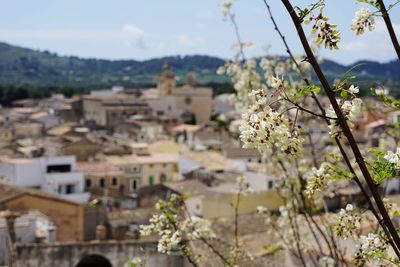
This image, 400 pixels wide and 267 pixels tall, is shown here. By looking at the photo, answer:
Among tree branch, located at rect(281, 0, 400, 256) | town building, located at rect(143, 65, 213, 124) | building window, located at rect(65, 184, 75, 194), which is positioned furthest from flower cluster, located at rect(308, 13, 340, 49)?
town building, located at rect(143, 65, 213, 124)

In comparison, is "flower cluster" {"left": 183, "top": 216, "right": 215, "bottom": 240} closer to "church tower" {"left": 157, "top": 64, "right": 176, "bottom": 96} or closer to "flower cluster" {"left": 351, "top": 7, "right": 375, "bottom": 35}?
"flower cluster" {"left": 351, "top": 7, "right": 375, "bottom": 35}

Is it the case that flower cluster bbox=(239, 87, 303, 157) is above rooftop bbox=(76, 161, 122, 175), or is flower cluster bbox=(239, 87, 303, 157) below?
above

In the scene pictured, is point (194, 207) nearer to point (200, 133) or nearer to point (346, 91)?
point (346, 91)

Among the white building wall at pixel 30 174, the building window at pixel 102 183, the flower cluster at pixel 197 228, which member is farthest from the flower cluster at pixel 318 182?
the building window at pixel 102 183

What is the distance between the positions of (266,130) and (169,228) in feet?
8.72

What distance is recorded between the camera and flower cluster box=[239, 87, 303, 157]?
7.95 ft

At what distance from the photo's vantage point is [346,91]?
251 cm

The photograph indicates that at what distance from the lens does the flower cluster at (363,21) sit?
9.02ft

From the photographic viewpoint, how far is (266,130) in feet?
7.95

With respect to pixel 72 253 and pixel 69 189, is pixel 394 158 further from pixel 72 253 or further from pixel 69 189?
pixel 69 189

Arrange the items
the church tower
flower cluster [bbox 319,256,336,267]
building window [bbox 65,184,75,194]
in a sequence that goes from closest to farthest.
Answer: flower cluster [bbox 319,256,336,267] < building window [bbox 65,184,75,194] < the church tower

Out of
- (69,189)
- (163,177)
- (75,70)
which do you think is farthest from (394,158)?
(75,70)

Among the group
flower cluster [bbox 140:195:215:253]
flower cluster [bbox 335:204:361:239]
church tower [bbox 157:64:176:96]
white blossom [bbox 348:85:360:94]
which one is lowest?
flower cluster [bbox 140:195:215:253]

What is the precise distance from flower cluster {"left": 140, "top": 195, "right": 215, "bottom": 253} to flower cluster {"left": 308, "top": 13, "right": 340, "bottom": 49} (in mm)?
2102
